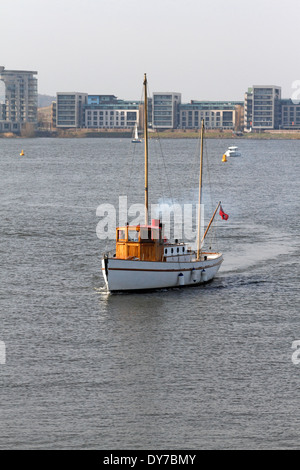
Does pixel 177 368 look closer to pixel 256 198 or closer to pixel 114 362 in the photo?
pixel 114 362

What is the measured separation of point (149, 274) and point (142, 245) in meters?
1.89

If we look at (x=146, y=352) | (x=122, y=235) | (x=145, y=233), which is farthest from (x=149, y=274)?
(x=146, y=352)

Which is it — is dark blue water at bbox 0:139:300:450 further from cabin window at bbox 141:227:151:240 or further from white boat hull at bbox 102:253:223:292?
cabin window at bbox 141:227:151:240

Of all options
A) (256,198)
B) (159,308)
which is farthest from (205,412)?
(256,198)

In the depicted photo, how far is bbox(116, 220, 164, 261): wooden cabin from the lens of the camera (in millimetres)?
58531

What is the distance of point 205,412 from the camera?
37.6m

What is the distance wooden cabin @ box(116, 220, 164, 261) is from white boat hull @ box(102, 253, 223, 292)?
75cm

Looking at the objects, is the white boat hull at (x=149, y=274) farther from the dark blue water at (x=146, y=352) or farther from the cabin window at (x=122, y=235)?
the cabin window at (x=122, y=235)

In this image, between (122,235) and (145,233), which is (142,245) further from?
(122,235)

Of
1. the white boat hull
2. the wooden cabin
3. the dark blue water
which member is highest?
the wooden cabin

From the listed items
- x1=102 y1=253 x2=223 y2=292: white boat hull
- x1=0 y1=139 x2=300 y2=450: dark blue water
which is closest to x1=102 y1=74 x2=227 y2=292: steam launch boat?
x1=102 y1=253 x2=223 y2=292: white boat hull

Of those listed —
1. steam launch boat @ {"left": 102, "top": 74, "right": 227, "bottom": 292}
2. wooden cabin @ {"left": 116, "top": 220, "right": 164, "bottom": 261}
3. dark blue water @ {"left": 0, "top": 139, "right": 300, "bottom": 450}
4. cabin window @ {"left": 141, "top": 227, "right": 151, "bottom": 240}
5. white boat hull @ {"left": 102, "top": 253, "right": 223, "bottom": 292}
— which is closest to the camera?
dark blue water @ {"left": 0, "top": 139, "right": 300, "bottom": 450}

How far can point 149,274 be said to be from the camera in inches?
2302

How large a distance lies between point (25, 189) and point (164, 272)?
276ft
